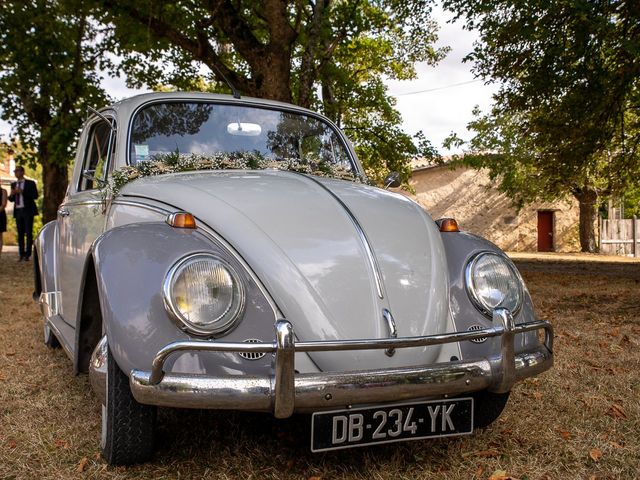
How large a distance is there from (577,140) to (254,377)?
29.3 feet

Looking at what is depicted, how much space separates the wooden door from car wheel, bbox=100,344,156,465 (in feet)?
88.6

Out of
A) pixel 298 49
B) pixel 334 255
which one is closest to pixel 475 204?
pixel 298 49

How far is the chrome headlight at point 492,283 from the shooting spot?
8.02 feet

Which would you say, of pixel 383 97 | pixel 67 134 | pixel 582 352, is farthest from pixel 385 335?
pixel 383 97

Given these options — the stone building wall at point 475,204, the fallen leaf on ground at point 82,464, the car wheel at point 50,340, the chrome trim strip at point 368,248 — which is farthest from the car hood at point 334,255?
the stone building wall at point 475,204

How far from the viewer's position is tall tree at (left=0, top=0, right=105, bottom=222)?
10461 mm

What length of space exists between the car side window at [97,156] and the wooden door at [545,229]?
84.4 ft

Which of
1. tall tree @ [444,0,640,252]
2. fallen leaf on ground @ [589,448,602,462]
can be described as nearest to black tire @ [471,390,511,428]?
fallen leaf on ground @ [589,448,602,462]

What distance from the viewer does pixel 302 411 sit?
6.52 feet

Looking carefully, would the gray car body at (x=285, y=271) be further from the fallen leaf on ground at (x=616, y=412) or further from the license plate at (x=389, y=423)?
the fallen leaf on ground at (x=616, y=412)

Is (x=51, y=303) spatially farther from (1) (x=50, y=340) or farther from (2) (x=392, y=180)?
(2) (x=392, y=180)

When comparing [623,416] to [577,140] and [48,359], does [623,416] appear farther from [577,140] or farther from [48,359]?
[577,140]

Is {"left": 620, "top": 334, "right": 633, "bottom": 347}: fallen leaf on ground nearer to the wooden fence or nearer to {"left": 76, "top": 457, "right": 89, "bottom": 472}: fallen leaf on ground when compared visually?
{"left": 76, "top": 457, "right": 89, "bottom": 472}: fallen leaf on ground

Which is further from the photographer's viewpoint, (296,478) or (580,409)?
(580,409)
